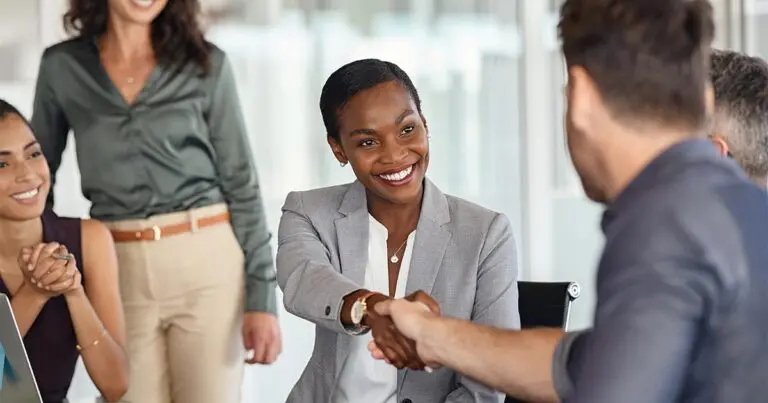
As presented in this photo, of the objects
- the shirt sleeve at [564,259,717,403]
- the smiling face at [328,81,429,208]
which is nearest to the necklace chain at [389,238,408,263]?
the smiling face at [328,81,429,208]

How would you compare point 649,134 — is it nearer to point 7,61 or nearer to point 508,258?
point 508,258

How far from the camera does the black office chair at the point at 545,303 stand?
2797 millimetres

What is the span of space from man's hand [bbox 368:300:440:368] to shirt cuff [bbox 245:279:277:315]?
1.46 m

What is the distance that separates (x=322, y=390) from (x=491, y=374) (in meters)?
1.01

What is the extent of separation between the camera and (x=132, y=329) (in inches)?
136

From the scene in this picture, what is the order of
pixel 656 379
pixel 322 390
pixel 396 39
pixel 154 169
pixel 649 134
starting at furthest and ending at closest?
pixel 396 39 < pixel 154 169 < pixel 322 390 < pixel 649 134 < pixel 656 379

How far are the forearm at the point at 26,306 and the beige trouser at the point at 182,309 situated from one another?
319 millimetres

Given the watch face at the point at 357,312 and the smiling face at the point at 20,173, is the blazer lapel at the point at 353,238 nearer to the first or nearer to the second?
the watch face at the point at 357,312

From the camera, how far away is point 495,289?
2.49m

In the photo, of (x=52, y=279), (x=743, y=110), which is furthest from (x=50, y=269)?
(x=743, y=110)

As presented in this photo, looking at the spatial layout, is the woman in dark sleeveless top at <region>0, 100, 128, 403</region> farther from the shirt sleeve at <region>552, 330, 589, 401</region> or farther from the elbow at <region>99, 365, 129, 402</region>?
the shirt sleeve at <region>552, 330, 589, 401</region>

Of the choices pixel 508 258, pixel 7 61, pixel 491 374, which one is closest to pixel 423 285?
pixel 508 258

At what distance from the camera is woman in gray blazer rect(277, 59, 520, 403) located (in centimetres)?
249

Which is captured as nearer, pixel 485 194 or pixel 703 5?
pixel 703 5
